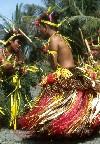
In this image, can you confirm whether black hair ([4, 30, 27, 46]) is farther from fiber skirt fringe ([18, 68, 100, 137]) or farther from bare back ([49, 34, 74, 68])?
fiber skirt fringe ([18, 68, 100, 137])

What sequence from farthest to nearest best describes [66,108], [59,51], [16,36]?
[16,36] → [59,51] → [66,108]

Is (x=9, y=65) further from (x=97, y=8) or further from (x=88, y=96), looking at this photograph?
(x=97, y=8)

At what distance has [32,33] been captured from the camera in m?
14.4

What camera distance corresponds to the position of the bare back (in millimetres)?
5219

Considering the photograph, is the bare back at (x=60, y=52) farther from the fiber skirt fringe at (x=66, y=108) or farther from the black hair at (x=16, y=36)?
the black hair at (x=16, y=36)

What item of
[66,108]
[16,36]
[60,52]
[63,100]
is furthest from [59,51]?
[16,36]

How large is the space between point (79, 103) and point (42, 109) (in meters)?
0.43

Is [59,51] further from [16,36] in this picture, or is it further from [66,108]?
[16,36]

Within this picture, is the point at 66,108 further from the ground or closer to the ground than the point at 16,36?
closer to the ground

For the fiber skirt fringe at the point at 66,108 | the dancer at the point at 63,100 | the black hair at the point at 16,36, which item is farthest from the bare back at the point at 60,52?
the black hair at the point at 16,36

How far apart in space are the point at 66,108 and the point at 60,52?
2.38ft

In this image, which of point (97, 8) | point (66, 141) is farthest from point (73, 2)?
point (66, 141)

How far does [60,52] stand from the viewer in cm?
525

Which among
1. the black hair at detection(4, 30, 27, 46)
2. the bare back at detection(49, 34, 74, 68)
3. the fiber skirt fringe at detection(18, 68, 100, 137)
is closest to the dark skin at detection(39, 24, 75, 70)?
the bare back at detection(49, 34, 74, 68)
